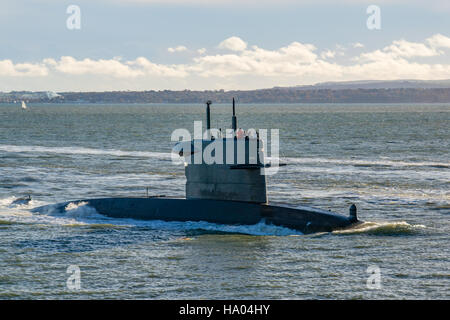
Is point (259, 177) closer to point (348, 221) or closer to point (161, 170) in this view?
point (348, 221)

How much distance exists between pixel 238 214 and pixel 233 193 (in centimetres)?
104

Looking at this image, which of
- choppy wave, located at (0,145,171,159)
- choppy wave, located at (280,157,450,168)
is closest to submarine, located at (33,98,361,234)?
choppy wave, located at (280,157,450,168)

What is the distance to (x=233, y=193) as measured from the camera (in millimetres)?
30500

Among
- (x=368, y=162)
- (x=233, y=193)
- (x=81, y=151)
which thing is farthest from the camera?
(x=81, y=151)

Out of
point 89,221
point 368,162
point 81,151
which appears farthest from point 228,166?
point 81,151

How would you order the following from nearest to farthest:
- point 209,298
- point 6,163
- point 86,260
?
point 209,298
point 86,260
point 6,163

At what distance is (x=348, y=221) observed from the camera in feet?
97.5

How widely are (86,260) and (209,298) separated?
5.99 meters

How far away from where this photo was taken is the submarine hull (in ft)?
96.2

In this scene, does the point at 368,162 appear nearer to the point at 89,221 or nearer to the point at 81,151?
the point at 81,151

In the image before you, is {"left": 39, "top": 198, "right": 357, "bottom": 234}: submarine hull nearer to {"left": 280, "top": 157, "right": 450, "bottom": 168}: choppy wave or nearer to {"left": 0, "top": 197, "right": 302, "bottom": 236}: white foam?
{"left": 0, "top": 197, "right": 302, "bottom": 236}: white foam

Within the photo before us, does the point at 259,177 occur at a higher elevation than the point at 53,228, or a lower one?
higher

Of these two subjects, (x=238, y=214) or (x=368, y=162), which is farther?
(x=368, y=162)
